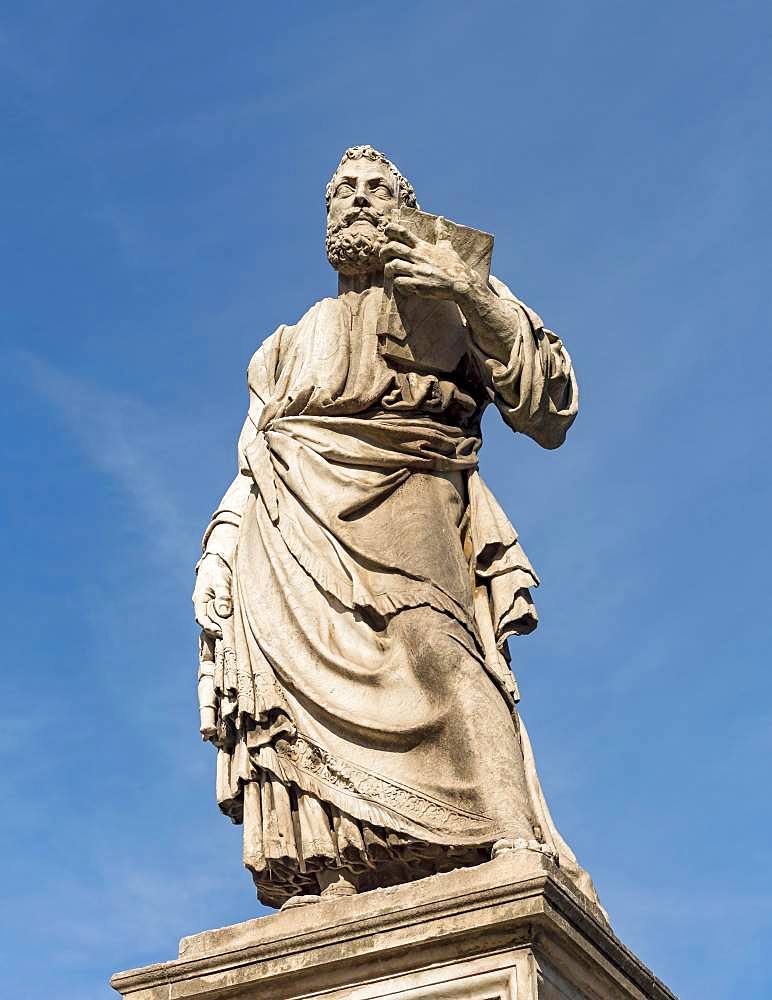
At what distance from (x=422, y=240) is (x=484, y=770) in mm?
3031

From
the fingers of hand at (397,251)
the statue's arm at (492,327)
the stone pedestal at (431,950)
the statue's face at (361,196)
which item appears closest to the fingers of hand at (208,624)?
the stone pedestal at (431,950)

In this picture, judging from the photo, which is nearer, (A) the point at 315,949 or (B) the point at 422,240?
(A) the point at 315,949

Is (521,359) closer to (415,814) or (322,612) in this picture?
(322,612)

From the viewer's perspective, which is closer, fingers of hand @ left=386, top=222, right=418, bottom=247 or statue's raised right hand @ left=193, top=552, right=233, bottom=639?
statue's raised right hand @ left=193, top=552, right=233, bottom=639

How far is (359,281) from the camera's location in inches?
426

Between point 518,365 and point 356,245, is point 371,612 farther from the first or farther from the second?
point 356,245

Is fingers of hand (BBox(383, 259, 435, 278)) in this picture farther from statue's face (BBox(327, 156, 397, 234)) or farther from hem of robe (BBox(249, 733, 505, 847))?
hem of robe (BBox(249, 733, 505, 847))

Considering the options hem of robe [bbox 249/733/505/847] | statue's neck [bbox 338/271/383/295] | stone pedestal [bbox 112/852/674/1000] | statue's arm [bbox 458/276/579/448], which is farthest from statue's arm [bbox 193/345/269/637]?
stone pedestal [bbox 112/852/674/1000]

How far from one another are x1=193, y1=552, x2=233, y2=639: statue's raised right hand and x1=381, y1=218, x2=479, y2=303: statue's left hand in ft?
6.02

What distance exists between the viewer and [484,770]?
888 centimetres

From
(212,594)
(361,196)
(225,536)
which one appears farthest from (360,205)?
(212,594)

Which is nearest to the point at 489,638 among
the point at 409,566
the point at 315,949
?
the point at 409,566

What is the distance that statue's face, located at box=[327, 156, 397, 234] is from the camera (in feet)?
35.1

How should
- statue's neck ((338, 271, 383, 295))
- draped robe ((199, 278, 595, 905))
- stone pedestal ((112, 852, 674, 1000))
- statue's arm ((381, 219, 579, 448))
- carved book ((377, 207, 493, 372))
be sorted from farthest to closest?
1. statue's neck ((338, 271, 383, 295))
2. carved book ((377, 207, 493, 372))
3. statue's arm ((381, 219, 579, 448))
4. draped robe ((199, 278, 595, 905))
5. stone pedestal ((112, 852, 674, 1000))
